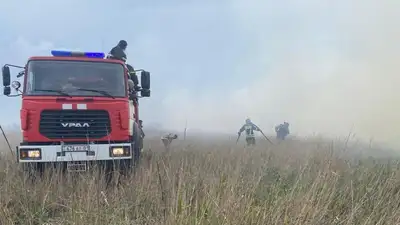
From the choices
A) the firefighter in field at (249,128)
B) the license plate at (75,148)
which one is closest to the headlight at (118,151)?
the license plate at (75,148)

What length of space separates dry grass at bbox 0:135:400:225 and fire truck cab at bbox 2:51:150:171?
930mm

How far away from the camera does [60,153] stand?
6711 mm

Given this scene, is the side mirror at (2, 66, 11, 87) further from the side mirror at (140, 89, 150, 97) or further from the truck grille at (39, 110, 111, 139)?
the side mirror at (140, 89, 150, 97)

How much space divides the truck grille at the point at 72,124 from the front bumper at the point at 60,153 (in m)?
0.33

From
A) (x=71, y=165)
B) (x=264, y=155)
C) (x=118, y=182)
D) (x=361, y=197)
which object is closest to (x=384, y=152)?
(x=264, y=155)

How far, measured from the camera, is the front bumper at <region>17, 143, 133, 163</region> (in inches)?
260

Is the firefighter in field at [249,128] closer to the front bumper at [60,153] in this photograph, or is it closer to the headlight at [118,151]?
the headlight at [118,151]

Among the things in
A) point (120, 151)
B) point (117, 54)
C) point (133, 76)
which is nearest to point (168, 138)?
point (133, 76)

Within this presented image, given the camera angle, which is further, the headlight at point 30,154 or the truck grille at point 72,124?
the truck grille at point 72,124

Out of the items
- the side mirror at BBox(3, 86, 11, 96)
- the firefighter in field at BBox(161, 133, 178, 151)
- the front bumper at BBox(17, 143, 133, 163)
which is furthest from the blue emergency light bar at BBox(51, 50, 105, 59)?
the firefighter in field at BBox(161, 133, 178, 151)

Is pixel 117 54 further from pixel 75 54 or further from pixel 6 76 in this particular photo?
pixel 6 76

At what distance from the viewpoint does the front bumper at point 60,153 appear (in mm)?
6598

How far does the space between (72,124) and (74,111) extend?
23 centimetres

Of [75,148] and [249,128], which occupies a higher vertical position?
[249,128]
